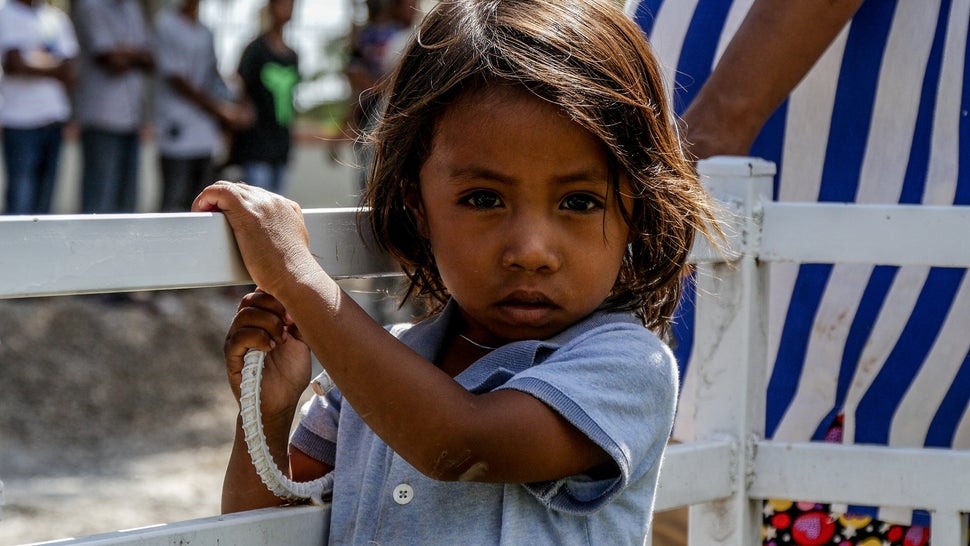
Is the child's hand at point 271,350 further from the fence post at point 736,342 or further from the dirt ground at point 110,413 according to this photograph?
the dirt ground at point 110,413

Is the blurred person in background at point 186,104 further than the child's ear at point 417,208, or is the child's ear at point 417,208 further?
the blurred person in background at point 186,104

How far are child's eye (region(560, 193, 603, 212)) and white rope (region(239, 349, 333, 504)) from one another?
1.33 feet

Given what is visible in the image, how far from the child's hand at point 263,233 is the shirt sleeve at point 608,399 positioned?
10.8 inches

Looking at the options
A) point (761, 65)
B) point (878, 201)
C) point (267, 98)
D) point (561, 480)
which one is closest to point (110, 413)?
point (267, 98)

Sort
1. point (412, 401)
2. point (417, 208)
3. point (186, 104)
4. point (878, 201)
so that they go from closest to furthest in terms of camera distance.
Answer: point (412, 401)
point (417, 208)
point (878, 201)
point (186, 104)

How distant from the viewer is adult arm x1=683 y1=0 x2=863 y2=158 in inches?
84.9

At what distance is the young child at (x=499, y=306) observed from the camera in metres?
1.43

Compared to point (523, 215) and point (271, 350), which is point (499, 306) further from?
point (271, 350)

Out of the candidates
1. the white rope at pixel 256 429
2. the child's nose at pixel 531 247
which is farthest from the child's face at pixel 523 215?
the white rope at pixel 256 429

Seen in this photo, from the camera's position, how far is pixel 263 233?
146 cm

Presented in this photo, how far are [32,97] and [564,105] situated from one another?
19.8 feet

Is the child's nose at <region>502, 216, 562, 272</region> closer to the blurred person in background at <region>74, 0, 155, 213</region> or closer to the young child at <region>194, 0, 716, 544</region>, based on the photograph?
the young child at <region>194, 0, 716, 544</region>

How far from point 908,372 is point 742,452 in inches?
16.5

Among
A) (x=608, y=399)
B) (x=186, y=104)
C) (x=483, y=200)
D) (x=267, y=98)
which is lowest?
(x=608, y=399)
